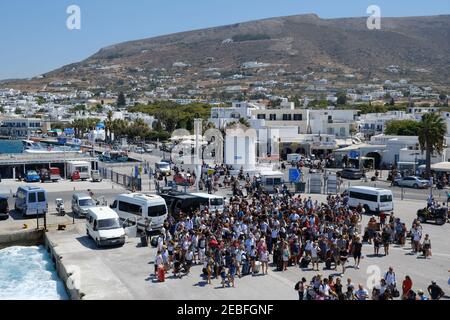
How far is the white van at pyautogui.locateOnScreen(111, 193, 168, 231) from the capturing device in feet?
77.2

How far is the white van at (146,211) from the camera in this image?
23.5 m

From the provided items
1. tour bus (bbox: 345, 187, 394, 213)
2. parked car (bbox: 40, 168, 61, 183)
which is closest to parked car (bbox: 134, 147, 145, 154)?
parked car (bbox: 40, 168, 61, 183)

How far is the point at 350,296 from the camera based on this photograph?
524 inches

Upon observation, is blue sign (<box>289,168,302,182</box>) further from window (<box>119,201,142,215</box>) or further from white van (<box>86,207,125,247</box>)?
white van (<box>86,207,125,247</box>)

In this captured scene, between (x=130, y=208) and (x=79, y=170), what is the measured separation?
63.2 ft

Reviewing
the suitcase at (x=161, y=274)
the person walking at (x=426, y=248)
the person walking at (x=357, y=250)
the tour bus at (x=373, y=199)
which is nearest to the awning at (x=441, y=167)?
the tour bus at (x=373, y=199)

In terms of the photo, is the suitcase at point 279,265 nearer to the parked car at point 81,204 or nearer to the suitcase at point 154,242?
the suitcase at point 154,242

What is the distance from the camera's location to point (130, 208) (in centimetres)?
2452

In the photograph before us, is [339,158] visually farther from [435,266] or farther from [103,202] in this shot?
[435,266]

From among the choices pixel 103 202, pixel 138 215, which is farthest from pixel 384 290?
pixel 103 202

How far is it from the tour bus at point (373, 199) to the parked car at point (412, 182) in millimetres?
11973

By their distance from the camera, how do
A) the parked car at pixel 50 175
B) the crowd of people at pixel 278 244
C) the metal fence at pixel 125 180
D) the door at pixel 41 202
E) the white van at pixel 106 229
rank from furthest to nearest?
1. the parked car at pixel 50 175
2. the metal fence at pixel 125 180
3. the door at pixel 41 202
4. the white van at pixel 106 229
5. the crowd of people at pixel 278 244
